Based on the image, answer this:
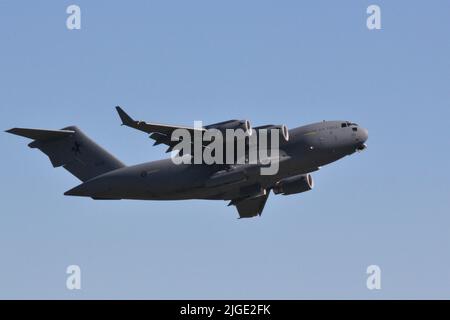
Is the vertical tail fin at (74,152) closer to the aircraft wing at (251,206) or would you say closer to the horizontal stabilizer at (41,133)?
the horizontal stabilizer at (41,133)

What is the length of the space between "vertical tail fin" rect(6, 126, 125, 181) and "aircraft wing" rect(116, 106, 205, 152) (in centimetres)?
307

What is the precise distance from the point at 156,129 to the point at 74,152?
514 centimetres

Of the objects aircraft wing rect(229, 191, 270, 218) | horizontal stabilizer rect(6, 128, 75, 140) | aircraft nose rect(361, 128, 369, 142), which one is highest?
horizontal stabilizer rect(6, 128, 75, 140)

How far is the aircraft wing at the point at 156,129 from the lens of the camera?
30986 mm

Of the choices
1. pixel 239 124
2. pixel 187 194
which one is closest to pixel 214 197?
pixel 187 194

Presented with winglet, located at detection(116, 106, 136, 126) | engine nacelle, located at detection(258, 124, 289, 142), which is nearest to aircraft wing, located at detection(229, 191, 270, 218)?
engine nacelle, located at detection(258, 124, 289, 142)

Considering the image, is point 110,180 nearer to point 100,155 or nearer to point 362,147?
point 100,155

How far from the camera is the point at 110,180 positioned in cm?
3416

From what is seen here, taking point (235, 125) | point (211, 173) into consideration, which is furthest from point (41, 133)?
point (235, 125)

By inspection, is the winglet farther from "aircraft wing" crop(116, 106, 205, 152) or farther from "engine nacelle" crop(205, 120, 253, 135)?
"engine nacelle" crop(205, 120, 253, 135)

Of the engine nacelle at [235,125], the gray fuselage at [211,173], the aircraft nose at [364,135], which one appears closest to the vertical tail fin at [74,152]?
the gray fuselage at [211,173]

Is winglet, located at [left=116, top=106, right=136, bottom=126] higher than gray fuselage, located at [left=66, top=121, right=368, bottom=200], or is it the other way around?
winglet, located at [left=116, top=106, right=136, bottom=126]

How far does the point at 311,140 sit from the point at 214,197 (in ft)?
14.3

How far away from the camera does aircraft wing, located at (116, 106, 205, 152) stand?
102ft
